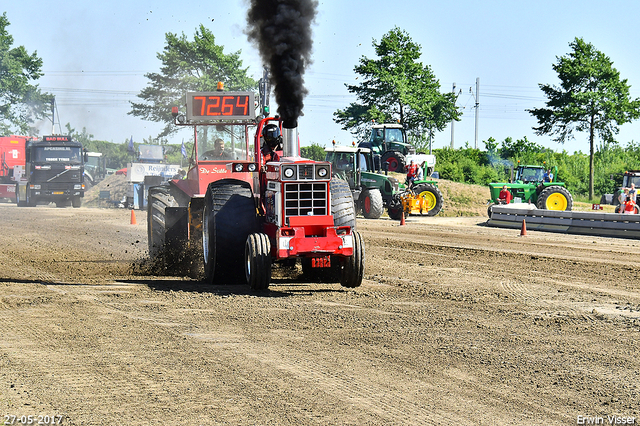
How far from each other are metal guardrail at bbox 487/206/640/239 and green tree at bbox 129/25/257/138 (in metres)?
36.0

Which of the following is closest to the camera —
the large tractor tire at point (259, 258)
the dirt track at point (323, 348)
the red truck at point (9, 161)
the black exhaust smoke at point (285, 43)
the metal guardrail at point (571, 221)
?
the dirt track at point (323, 348)

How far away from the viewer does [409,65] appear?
4756 cm

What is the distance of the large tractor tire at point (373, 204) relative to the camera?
26.5m

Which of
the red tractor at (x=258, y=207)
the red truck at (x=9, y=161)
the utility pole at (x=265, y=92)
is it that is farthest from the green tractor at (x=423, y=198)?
the red truck at (x=9, y=161)

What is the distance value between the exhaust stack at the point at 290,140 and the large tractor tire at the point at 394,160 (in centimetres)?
2286

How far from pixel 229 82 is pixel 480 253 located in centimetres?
4419

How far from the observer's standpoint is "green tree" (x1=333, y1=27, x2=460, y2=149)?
153ft

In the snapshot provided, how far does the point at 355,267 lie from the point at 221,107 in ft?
12.3

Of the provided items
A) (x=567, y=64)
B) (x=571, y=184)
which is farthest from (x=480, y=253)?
(x=571, y=184)

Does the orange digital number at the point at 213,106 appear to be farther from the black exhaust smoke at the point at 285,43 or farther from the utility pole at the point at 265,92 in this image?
the black exhaust smoke at the point at 285,43

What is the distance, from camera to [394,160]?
33.4 metres

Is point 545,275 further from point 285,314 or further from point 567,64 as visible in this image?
point 567,64

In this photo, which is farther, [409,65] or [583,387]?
[409,65]

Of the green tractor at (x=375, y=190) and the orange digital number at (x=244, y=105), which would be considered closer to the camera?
the orange digital number at (x=244, y=105)
